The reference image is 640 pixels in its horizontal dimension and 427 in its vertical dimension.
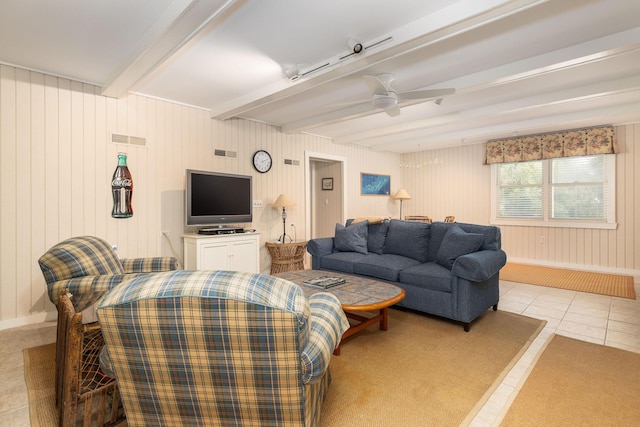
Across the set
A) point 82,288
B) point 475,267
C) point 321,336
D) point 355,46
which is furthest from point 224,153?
point 321,336

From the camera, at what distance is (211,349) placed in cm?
112

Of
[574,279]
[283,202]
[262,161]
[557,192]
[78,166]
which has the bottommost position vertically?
[574,279]

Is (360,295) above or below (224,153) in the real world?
below

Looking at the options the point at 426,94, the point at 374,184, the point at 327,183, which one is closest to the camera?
the point at 426,94

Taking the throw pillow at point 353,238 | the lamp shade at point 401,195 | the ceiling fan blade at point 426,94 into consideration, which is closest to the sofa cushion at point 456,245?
the throw pillow at point 353,238

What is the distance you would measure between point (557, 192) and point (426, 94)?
425 centimetres

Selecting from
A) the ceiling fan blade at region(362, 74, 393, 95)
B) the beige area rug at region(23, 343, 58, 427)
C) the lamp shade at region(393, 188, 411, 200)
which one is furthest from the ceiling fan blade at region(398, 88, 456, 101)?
the lamp shade at region(393, 188, 411, 200)

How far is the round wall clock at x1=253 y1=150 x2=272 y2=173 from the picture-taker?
4906mm

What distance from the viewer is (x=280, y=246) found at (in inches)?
189

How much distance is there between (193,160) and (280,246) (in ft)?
5.50

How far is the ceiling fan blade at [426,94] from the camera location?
2.99m

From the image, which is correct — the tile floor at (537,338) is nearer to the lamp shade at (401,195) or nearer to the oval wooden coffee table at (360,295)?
the oval wooden coffee table at (360,295)

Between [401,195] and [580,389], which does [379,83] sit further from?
[401,195]

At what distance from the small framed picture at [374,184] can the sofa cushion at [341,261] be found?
9.60 feet
